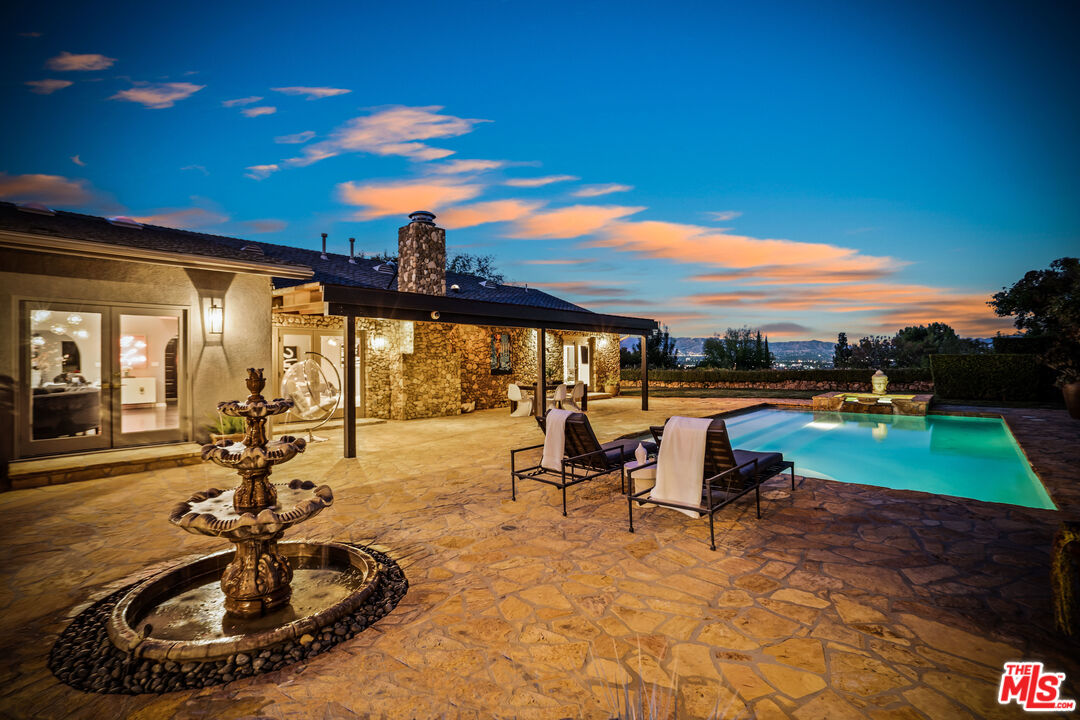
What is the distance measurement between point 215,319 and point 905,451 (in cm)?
1379

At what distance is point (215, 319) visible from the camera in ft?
27.9

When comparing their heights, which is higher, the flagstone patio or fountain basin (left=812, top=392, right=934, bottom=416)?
fountain basin (left=812, top=392, right=934, bottom=416)

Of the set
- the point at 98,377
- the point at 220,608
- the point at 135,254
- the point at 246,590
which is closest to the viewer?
the point at 246,590

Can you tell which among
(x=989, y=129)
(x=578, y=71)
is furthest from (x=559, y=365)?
(x=989, y=129)

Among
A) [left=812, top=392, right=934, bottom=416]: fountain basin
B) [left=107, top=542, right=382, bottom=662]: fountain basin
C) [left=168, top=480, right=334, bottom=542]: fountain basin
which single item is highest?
[left=168, top=480, right=334, bottom=542]: fountain basin

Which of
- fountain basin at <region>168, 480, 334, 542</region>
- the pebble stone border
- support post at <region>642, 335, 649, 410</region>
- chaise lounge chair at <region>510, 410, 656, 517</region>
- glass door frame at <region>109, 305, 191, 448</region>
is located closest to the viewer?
the pebble stone border

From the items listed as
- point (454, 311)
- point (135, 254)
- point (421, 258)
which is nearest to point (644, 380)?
point (454, 311)

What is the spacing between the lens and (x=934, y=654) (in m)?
2.45

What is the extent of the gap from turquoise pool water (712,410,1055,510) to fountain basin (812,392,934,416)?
50 cm

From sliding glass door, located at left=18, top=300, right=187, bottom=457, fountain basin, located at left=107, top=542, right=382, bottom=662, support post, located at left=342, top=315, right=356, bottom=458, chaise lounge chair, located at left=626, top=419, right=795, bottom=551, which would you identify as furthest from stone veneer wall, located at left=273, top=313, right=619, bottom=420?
chaise lounge chair, located at left=626, top=419, right=795, bottom=551

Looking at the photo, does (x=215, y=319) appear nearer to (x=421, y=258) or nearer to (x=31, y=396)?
(x=31, y=396)

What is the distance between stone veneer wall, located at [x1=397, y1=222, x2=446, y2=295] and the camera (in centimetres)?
1167

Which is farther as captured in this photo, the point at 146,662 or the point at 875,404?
the point at 875,404

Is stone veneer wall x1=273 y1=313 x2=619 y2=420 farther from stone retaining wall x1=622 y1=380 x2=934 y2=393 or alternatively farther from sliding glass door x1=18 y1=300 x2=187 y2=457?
stone retaining wall x1=622 y1=380 x2=934 y2=393
